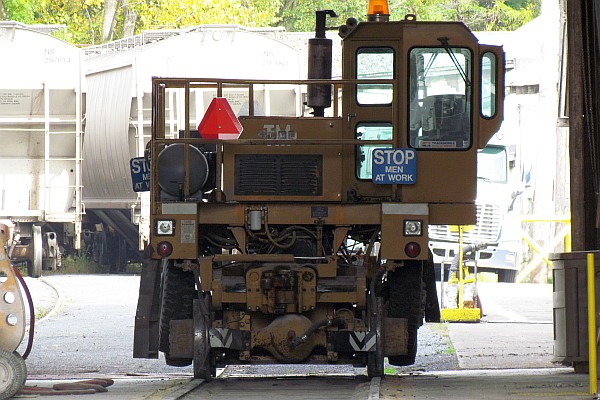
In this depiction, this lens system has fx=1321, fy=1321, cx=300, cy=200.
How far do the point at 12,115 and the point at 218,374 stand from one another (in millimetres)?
14309

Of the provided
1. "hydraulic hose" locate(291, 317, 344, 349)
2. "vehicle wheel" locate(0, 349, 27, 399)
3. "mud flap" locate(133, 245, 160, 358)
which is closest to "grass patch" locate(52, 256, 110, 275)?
"mud flap" locate(133, 245, 160, 358)

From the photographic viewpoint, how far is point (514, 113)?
92.7 feet

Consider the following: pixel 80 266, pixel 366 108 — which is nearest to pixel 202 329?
pixel 366 108

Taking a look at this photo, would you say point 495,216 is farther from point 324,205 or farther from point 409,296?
point 324,205

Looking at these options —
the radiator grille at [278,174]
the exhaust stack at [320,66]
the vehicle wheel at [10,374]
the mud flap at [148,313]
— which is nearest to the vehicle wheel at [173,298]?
the mud flap at [148,313]

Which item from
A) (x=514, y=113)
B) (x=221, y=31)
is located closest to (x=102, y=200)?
(x=221, y=31)

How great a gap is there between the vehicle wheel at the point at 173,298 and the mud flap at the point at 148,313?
12 cm

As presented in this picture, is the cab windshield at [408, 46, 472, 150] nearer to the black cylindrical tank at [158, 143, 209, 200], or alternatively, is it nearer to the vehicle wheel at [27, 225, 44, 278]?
the black cylindrical tank at [158, 143, 209, 200]

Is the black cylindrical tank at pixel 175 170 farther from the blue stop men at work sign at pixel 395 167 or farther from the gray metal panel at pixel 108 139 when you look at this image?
the gray metal panel at pixel 108 139

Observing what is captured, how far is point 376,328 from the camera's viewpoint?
10.5 m

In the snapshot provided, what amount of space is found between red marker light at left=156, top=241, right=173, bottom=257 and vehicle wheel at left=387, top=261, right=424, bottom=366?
194 cm

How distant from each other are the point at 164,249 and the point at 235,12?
3173 centimetres

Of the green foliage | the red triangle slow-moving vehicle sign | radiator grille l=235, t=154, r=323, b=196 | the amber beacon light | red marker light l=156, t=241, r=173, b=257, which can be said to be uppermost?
the green foliage

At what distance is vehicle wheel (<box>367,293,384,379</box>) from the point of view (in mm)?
10531
